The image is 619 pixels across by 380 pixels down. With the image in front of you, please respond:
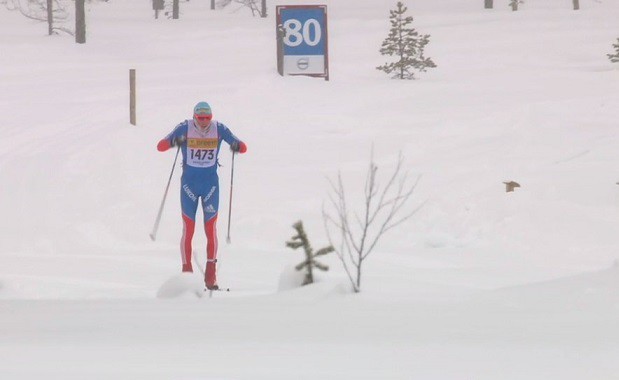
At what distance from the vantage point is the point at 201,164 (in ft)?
32.9

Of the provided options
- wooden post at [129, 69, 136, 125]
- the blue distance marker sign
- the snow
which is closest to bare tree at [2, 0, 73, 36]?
the snow

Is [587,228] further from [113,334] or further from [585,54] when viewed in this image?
[585,54]

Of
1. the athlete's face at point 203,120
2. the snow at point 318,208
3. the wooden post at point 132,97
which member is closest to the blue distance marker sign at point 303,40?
the snow at point 318,208

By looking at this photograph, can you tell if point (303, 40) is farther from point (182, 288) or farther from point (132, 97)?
point (182, 288)

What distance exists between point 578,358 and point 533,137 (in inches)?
537

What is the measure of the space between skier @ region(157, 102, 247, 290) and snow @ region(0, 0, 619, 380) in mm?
557

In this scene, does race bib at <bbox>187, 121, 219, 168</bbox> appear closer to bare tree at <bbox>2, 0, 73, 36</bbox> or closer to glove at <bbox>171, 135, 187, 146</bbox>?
glove at <bbox>171, 135, 187, 146</bbox>

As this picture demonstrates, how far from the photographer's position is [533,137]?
701 inches

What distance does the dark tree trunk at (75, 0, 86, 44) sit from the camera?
33062 millimetres

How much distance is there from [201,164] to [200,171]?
0.22 ft

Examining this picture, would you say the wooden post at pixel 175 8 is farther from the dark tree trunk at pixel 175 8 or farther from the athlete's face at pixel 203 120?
the athlete's face at pixel 203 120

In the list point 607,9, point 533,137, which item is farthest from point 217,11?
point 533,137

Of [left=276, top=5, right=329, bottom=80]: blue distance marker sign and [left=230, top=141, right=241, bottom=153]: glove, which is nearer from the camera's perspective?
[left=230, top=141, right=241, bottom=153]: glove

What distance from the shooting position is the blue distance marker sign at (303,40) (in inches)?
984
